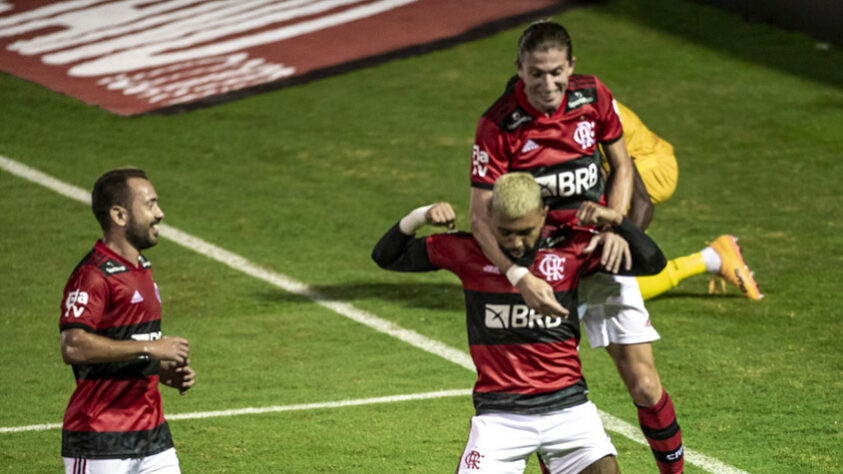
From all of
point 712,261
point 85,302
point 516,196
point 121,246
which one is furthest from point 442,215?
point 712,261

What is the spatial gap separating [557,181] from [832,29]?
1105cm

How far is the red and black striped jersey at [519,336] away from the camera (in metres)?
4.79

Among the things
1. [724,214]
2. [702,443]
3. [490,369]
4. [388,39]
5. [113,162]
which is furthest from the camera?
[388,39]

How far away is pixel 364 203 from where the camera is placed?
39.4ft

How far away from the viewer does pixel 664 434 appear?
19.6ft

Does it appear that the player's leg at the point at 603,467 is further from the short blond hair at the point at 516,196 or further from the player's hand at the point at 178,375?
the player's hand at the point at 178,375

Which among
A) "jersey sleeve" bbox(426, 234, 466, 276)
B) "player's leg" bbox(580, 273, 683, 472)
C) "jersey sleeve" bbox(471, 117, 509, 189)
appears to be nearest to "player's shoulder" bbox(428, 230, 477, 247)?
"jersey sleeve" bbox(426, 234, 466, 276)

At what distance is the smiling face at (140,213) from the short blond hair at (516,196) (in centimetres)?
126

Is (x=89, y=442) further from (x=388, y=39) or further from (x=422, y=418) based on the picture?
(x=388, y=39)

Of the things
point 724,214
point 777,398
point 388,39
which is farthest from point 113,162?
point 777,398

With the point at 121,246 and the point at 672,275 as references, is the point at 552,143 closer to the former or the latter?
the point at 121,246

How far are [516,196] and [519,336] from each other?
0.54 metres

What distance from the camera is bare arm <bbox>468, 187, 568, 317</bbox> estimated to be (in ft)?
15.6

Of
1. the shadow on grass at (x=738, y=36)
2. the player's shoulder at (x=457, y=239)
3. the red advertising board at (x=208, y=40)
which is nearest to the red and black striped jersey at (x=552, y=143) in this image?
the player's shoulder at (x=457, y=239)
